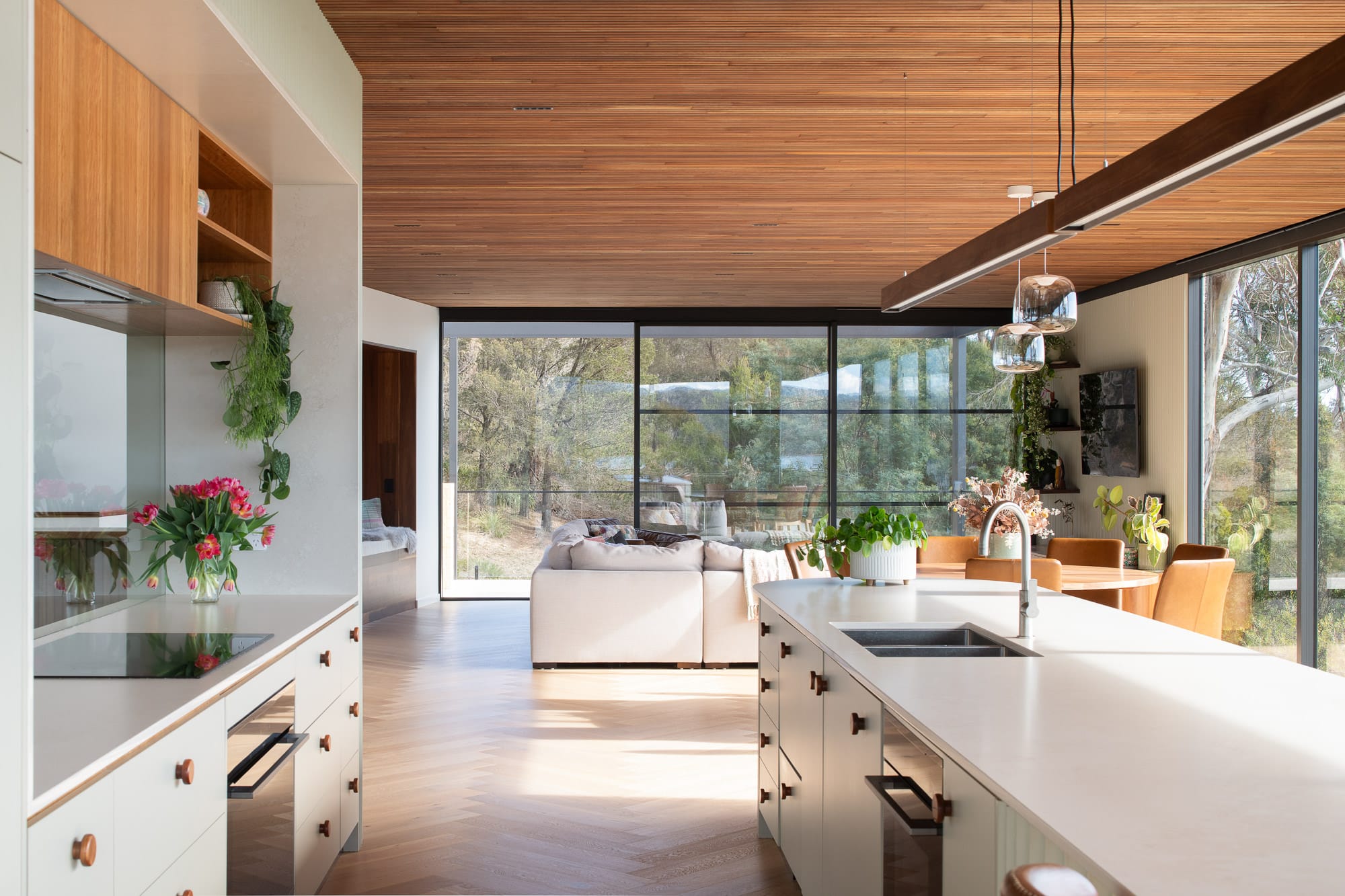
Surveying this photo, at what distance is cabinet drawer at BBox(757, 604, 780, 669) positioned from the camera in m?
3.18

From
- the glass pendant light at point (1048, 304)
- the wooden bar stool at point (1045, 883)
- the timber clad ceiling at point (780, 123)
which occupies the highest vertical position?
the timber clad ceiling at point (780, 123)

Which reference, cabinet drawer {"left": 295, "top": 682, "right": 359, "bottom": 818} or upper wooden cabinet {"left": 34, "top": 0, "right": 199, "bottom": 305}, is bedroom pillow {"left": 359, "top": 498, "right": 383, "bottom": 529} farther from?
upper wooden cabinet {"left": 34, "top": 0, "right": 199, "bottom": 305}

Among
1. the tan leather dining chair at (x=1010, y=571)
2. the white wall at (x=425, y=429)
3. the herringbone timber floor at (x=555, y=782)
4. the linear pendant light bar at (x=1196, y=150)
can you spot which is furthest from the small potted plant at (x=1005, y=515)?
the white wall at (x=425, y=429)

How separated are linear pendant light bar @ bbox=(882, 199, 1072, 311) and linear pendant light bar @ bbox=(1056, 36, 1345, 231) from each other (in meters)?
0.18

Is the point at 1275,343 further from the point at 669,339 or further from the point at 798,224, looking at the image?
the point at 669,339

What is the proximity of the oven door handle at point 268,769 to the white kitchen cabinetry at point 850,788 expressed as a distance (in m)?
1.38

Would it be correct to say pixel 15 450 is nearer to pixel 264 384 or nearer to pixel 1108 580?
pixel 264 384

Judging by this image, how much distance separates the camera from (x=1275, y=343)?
5.56 meters

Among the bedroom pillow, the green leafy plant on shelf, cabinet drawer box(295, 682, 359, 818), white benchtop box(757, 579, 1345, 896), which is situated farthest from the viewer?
the bedroom pillow

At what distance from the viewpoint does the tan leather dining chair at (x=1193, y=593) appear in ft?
13.7

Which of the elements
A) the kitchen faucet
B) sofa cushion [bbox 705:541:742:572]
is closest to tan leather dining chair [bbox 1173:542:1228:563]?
sofa cushion [bbox 705:541:742:572]

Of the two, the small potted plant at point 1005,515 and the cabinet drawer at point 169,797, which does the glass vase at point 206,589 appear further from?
the small potted plant at point 1005,515

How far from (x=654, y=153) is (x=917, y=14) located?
152 cm

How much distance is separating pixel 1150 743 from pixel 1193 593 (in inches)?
121
